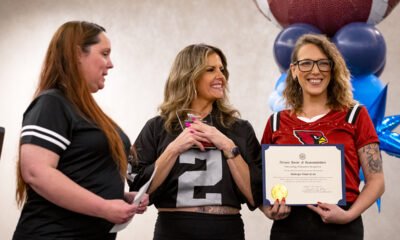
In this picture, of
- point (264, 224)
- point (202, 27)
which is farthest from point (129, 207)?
point (202, 27)

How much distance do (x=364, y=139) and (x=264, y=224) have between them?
308 cm

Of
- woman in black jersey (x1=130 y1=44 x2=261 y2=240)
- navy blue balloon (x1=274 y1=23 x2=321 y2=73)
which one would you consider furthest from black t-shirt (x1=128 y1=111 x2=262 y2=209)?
navy blue balloon (x1=274 y1=23 x2=321 y2=73)

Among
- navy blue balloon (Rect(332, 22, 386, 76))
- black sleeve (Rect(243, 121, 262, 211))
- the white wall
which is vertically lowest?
black sleeve (Rect(243, 121, 262, 211))

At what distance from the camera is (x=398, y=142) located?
111 inches

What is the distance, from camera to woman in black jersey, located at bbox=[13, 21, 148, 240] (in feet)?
4.92

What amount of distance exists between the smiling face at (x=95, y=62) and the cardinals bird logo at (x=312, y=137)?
0.78 metres

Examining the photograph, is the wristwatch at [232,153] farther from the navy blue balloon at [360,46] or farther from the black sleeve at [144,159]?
the navy blue balloon at [360,46]

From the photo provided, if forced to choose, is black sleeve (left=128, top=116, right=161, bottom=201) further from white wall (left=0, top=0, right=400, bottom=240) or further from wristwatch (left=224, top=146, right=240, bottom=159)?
white wall (left=0, top=0, right=400, bottom=240)

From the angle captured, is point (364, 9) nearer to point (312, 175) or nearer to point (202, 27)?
point (312, 175)

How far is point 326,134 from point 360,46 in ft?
3.16

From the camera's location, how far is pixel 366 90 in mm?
2881

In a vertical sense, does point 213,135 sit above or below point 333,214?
above

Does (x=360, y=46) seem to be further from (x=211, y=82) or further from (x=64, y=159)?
(x=64, y=159)

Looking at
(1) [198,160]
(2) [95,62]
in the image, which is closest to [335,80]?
(1) [198,160]
